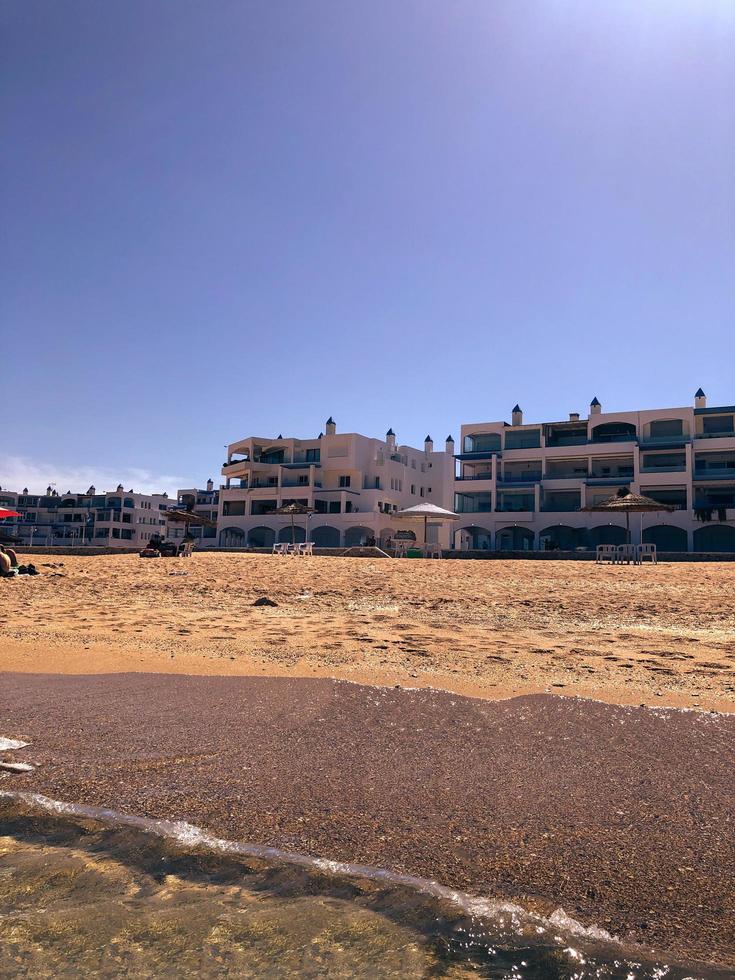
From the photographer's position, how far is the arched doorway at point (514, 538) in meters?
46.2

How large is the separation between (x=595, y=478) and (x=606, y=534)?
4.34 m

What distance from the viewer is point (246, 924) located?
2.01m

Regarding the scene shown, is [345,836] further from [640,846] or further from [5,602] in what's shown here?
[5,602]

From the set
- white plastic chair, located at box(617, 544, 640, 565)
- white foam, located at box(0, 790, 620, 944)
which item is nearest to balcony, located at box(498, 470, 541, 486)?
white plastic chair, located at box(617, 544, 640, 565)

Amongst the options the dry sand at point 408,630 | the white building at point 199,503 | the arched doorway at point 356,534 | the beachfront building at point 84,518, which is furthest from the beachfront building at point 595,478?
the beachfront building at point 84,518

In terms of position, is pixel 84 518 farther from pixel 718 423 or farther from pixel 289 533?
pixel 718 423

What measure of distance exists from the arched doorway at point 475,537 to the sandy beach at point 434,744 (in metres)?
38.6

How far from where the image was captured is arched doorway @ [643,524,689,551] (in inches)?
1599

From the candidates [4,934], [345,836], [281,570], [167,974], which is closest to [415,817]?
[345,836]

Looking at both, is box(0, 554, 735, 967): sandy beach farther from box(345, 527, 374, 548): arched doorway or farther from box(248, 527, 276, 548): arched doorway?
box(248, 527, 276, 548): arched doorway


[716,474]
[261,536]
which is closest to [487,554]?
[716,474]

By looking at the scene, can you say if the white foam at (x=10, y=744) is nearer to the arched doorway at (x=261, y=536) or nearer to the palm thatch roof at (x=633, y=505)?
the palm thatch roof at (x=633, y=505)

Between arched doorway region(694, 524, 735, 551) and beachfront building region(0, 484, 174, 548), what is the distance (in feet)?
196

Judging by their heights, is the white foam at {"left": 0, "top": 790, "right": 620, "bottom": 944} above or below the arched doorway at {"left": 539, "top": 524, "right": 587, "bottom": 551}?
below
